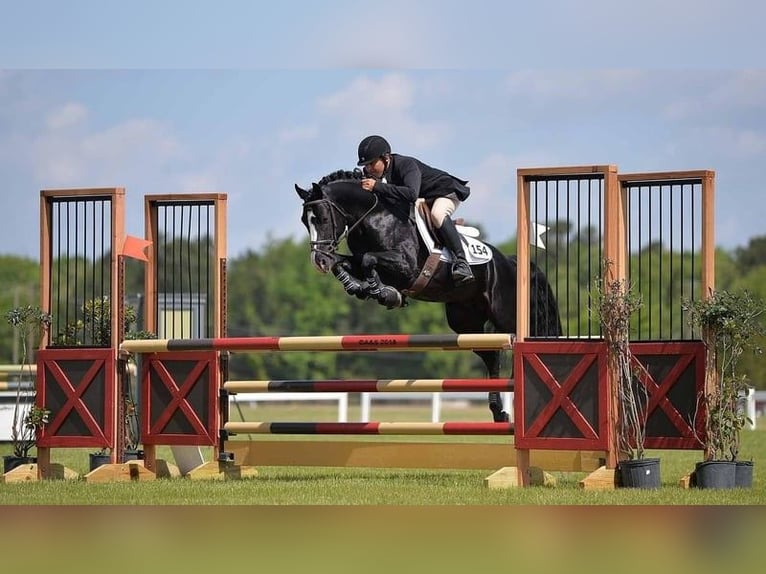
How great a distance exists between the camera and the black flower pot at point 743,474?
7.38 metres

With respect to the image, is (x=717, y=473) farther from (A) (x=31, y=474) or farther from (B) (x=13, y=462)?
(B) (x=13, y=462)

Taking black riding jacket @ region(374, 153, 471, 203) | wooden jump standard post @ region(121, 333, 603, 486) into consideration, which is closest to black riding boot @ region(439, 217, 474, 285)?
black riding jacket @ region(374, 153, 471, 203)

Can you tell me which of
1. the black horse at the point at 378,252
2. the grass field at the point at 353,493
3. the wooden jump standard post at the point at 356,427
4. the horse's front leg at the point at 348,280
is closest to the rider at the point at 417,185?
the black horse at the point at 378,252

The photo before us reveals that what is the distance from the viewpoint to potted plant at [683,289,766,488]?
285 inches

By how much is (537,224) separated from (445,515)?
2421 mm

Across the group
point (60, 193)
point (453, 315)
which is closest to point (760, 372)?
point (453, 315)

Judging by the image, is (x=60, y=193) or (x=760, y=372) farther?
(x=760, y=372)

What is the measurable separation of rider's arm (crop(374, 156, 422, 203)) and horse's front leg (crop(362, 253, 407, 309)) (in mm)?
438

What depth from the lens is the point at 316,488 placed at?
7328mm

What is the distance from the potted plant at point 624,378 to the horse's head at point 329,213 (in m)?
1.87

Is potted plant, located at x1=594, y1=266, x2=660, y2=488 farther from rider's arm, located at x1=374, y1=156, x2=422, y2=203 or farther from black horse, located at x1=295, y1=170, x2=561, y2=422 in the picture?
rider's arm, located at x1=374, y1=156, x2=422, y2=203

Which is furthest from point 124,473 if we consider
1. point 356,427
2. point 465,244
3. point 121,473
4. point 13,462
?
A: point 465,244

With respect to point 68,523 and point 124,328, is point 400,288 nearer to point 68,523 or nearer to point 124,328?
point 124,328

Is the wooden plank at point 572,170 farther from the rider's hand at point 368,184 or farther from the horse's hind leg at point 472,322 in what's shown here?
the horse's hind leg at point 472,322
